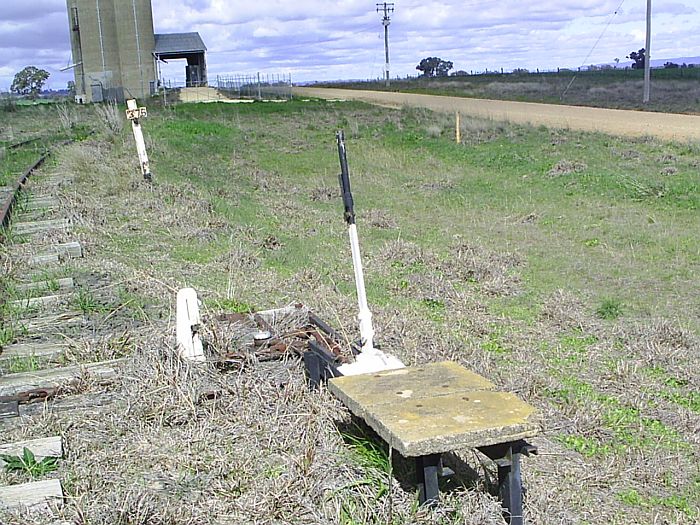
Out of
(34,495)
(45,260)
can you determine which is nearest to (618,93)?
(45,260)

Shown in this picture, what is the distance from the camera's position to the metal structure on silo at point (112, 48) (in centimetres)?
5334

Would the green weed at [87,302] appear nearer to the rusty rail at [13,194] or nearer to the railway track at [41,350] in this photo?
the railway track at [41,350]

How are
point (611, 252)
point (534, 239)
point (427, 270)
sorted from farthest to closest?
point (534, 239) → point (611, 252) → point (427, 270)

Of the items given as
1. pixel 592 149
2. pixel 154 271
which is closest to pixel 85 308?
pixel 154 271

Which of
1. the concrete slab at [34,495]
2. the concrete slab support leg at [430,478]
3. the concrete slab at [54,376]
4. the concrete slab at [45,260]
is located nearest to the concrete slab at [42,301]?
the concrete slab at [45,260]

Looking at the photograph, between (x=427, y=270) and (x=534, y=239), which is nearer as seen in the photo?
(x=427, y=270)

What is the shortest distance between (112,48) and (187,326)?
52935 millimetres

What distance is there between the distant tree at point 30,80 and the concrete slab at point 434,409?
66072 mm

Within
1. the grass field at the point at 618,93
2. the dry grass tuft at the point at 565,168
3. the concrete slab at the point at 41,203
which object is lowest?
the dry grass tuft at the point at 565,168

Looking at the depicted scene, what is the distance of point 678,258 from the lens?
908 cm

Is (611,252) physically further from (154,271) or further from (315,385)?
(315,385)

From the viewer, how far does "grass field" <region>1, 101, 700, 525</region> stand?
3.65 m

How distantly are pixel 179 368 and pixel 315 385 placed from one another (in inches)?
28.3

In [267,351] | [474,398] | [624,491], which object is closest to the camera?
[474,398]
